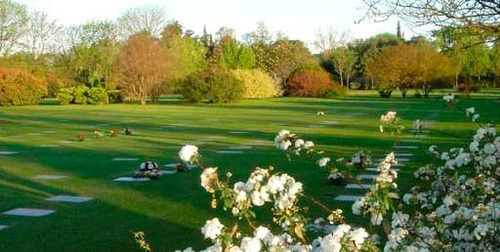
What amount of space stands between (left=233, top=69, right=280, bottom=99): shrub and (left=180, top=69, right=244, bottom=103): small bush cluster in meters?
5.33

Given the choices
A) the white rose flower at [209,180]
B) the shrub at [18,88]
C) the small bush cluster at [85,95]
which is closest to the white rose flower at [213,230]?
the white rose flower at [209,180]

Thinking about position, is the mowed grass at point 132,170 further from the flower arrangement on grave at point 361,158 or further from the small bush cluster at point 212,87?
the small bush cluster at point 212,87

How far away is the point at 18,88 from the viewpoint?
40531 mm

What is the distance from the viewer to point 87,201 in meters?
8.33

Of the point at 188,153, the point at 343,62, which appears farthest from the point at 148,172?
the point at 343,62

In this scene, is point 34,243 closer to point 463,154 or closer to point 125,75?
point 463,154

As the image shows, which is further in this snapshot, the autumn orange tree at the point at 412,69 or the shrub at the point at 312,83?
the shrub at the point at 312,83

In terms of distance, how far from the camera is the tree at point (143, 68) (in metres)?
46.0

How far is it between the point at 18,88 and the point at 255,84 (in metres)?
18.7

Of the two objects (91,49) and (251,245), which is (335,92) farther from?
(251,245)

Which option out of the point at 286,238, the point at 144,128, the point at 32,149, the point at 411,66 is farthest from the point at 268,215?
the point at 411,66

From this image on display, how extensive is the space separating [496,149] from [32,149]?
12.5m

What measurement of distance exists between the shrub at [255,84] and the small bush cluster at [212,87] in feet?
17.5

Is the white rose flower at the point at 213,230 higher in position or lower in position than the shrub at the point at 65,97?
higher
